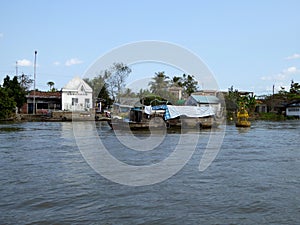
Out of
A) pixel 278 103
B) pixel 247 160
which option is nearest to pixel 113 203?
pixel 247 160

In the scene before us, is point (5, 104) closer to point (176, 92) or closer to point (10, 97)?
point (10, 97)

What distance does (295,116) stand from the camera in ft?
167

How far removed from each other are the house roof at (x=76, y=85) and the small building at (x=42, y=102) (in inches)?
85.6

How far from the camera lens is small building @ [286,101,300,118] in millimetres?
51281

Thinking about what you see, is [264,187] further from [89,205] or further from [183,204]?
[89,205]

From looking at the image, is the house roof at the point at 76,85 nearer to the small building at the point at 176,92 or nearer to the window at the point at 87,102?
the window at the point at 87,102

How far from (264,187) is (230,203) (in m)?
1.48

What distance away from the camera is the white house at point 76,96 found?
42.5 m

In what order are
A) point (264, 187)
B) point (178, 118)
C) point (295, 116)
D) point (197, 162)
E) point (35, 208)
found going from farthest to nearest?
point (295, 116) → point (178, 118) → point (197, 162) → point (264, 187) → point (35, 208)

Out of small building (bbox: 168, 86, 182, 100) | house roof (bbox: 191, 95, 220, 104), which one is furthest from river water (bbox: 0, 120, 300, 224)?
small building (bbox: 168, 86, 182, 100)

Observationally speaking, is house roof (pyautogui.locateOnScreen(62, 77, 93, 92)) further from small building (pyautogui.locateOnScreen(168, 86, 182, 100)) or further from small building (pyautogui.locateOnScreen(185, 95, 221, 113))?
small building (pyautogui.locateOnScreen(185, 95, 221, 113))

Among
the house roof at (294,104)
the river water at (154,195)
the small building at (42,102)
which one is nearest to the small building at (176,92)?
the small building at (42,102)

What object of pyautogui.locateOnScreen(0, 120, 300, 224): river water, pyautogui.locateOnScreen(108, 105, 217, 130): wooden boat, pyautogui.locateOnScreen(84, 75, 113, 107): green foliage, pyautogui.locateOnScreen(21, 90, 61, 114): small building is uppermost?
pyautogui.locateOnScreen(84, 75, 113, 107): green foliage

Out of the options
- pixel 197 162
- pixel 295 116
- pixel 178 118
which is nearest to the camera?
pixel 197 162
